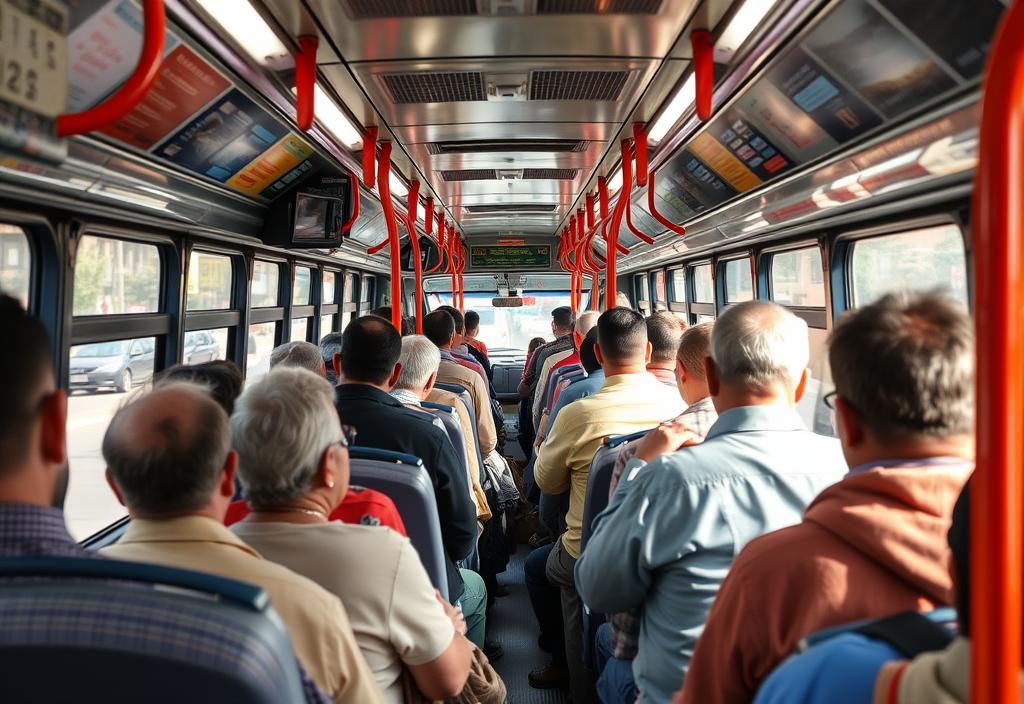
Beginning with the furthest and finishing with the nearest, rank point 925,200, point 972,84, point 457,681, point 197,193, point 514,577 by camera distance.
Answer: point 514,577 < point 197,193 < point 925,200 < point 972,84 < point 457,681

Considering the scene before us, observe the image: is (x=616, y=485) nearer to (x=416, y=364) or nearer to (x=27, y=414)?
(x=416, y=364)

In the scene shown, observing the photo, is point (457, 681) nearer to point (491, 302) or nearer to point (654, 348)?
point (654, 348)

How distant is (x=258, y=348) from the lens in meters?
5.98

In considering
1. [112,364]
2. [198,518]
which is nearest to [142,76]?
[198,518]

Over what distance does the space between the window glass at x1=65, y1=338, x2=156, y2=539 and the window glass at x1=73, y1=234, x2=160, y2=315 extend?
19 cm

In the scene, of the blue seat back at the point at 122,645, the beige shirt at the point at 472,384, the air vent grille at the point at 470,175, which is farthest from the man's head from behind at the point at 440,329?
the blue seat back at the point at 122,645

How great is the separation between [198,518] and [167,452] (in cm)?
14

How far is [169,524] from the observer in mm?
1451

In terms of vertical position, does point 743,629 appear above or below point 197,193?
below

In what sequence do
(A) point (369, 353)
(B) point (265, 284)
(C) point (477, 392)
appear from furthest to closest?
(B) point (265, 284), (C) point (477, 392), (A) point (369, 353)

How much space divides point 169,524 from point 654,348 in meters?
3.15

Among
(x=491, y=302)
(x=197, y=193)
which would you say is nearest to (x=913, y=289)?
(x=197, y=193)

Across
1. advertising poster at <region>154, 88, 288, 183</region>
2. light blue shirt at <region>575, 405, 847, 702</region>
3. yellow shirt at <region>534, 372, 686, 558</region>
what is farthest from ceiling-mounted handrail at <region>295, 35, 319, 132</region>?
light blue shirt at <region>575, 405, 847, 702</region>

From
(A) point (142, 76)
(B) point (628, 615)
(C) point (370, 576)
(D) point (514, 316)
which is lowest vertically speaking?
(B) point (628, 615)
